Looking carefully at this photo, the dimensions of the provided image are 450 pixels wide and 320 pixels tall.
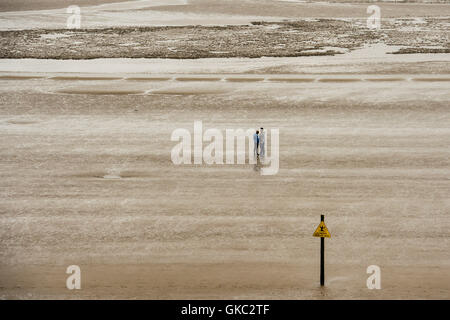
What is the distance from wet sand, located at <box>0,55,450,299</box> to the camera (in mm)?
13211

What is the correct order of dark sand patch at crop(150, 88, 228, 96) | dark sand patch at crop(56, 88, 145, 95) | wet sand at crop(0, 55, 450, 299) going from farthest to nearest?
dark sand patch at crop(56, 88, 145, 95), dark sand patch at crop(150, 88, 228, 96), wet sand at crop(0, 55, 450, 299)

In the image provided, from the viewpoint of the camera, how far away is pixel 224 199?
59.1ft

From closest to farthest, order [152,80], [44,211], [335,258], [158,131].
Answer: [335,258], [44,211], [158,131], [152,80]

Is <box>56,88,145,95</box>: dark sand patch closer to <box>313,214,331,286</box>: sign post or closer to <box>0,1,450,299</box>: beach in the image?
<box>0,1,450,299</box>: beach

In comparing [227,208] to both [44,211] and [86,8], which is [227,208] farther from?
[86,8]

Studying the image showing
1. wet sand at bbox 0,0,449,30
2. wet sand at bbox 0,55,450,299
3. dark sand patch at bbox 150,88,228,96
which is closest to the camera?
wet sand at bbox 0,55,450,299

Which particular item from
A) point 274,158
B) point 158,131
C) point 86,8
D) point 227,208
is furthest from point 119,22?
point 227,208

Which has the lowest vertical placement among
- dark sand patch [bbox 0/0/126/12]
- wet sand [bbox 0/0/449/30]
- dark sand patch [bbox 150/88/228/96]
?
dark sand patch [bbox 150/88/228/96]

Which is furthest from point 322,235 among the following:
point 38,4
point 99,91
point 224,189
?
point 38,4

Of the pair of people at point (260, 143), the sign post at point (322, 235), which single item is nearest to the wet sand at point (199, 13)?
the pair of people at point (260, 143)

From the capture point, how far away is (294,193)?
18453 millimetres

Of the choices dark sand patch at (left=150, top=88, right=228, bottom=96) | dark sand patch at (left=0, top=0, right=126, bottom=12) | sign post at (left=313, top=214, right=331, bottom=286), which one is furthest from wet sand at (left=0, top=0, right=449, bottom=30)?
sign post at (left=313, top=214, right=331, bottom=286)

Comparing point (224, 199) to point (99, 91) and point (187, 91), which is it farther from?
point (99, 91)
